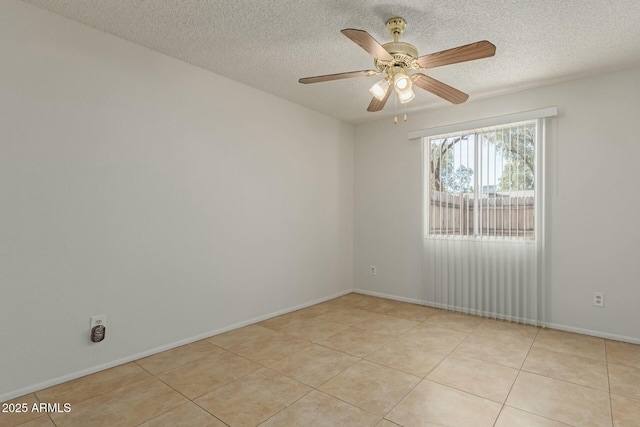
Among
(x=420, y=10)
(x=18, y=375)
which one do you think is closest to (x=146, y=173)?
(x=18, y=375)

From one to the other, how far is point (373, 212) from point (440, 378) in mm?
2517

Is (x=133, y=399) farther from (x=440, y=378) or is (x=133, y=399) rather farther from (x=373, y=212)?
(x=373, y=212)

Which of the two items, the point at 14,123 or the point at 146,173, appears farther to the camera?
the point at 146,173

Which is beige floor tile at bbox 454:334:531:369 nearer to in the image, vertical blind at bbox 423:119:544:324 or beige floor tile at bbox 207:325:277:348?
vertical blind at bbox 423:119:544:324

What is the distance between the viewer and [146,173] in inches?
103

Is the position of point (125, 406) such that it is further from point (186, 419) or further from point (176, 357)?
point (176, 357)

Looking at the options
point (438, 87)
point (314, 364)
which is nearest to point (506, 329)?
point (314, 364)

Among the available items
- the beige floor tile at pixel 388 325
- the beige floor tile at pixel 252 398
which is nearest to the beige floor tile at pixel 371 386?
the beige floor tile at pixel 252 398

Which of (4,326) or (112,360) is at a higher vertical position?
(4,326)

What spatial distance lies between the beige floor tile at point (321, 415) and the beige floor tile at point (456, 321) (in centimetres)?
173

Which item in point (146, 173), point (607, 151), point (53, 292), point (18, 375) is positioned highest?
point (607, 151)

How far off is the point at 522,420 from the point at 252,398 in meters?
1.50

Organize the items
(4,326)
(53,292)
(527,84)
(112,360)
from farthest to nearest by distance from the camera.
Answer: (527,84) → (112,360) → (53,292) → (4,326)

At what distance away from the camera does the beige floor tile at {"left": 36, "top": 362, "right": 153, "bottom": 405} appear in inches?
79.2
